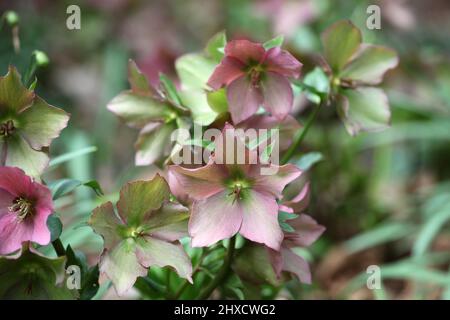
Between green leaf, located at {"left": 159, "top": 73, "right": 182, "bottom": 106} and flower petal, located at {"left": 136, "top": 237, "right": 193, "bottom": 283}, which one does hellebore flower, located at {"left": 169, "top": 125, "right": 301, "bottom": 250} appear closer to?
flower petal, located at {"left": 136, "top": 237, "right": 193, "bottom": 283}

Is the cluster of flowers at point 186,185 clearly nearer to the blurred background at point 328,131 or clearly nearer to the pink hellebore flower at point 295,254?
the pink hellebore flower at point 295,254

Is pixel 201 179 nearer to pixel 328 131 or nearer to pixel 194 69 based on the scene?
pixel 194 69

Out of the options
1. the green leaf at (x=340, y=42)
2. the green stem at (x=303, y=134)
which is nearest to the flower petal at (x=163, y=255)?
the green stem at (x=303, y=134)

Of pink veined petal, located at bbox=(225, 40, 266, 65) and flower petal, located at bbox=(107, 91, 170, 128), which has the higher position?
pink veined petal, located at bbox=(225, 40, 266, 65)

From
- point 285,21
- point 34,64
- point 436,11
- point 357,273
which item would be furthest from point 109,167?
point 436,11

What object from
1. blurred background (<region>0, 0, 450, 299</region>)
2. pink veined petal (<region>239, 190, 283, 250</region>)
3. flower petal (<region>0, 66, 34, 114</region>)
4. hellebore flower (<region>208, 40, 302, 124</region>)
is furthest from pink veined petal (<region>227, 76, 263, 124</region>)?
blurred background (<region>0, 0, 450, 299</region>)

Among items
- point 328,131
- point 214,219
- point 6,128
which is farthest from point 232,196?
point 328,131
